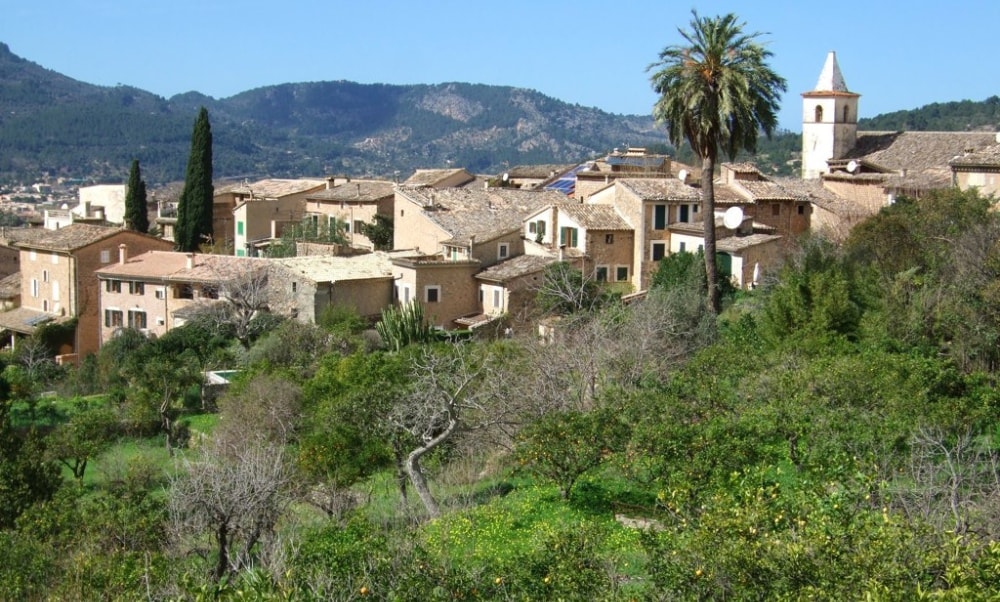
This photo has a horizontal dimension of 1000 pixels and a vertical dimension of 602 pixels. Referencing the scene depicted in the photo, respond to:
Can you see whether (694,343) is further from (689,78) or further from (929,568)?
(929,568)

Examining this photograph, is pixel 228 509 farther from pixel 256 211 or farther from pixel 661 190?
pixel 256 211

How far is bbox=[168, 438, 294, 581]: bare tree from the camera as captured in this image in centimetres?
1603

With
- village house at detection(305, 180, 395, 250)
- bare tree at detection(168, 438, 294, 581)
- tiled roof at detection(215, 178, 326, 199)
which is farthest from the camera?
tiled roof at detection(215, 178, 326, 199)

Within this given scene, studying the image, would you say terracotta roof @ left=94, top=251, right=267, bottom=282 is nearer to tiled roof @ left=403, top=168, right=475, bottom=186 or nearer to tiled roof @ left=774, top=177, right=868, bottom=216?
tiled roof @ left=403, top=168, right=475, bottom=186

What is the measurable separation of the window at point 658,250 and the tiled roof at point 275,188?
70.4 feet

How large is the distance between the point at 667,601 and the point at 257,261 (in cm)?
3483

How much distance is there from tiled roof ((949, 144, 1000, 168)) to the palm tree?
803cm

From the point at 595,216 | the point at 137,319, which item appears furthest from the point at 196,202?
the point at 595,216

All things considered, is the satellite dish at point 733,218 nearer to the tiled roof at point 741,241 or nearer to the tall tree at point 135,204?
the tiled roof at point 741,241

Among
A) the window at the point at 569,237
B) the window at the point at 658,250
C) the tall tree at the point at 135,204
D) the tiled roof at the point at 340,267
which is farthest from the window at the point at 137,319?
the window at the point at 658,250

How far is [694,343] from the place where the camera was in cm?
3064

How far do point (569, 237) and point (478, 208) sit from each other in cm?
625

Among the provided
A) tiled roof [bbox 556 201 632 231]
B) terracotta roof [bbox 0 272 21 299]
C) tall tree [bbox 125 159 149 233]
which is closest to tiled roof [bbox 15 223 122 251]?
terracotta roof [bbox 0 272 21 299]

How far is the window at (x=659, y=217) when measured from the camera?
138ft
